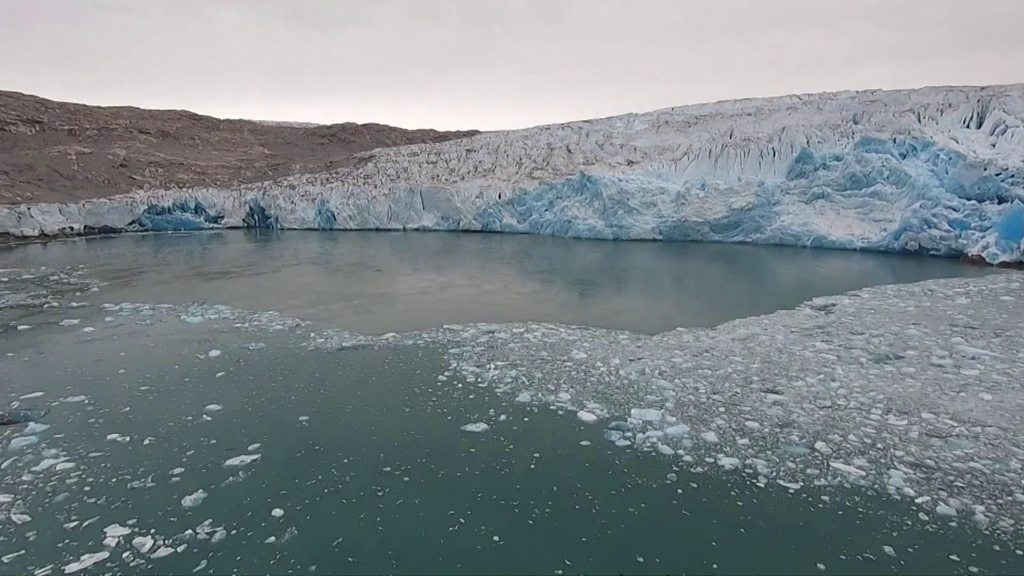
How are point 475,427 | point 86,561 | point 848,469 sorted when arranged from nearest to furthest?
point 86,561
point 848,469
point 475,427

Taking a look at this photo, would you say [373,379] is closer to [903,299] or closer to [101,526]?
[101,526]

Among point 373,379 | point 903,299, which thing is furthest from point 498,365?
point 903,299

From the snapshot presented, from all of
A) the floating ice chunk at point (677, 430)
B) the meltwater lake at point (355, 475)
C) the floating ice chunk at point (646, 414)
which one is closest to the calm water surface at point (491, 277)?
the meltwater lake at point (355, 475)

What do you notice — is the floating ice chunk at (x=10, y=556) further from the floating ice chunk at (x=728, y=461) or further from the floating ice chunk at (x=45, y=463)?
the floating ice chunk at (x=728, y=461)

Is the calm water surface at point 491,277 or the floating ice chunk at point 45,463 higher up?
the calm water surface at point 491,277

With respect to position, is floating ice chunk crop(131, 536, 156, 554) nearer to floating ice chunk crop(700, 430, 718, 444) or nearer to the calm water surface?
floating ice chunk crop(700, 430, 718, 444)

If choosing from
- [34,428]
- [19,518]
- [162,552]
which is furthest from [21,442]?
[162,552]

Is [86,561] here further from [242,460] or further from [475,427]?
[475,427]
